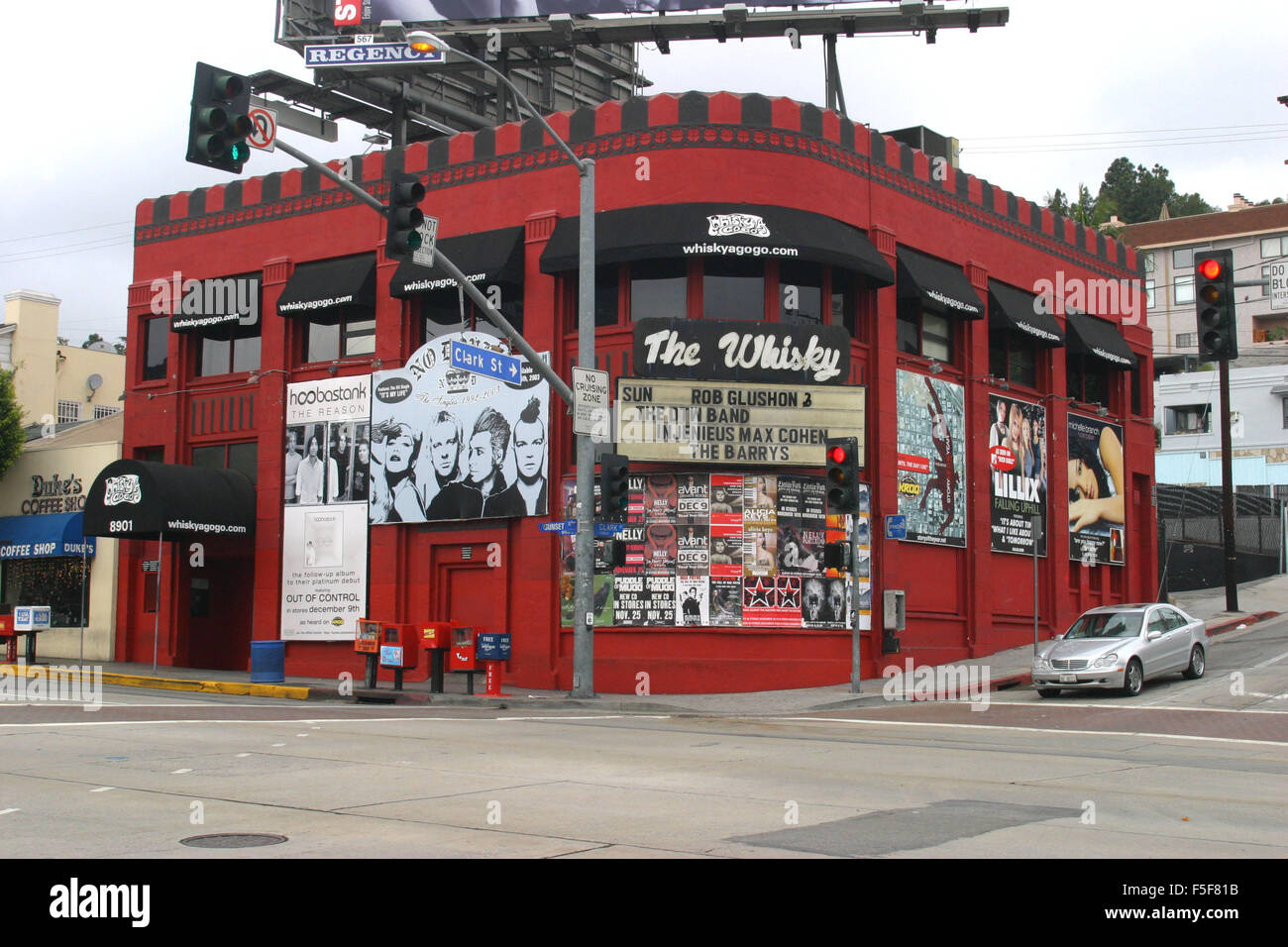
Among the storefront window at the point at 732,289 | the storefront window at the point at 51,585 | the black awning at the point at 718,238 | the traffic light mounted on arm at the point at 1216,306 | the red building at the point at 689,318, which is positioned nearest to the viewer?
the traffic light mounted on arm at the point at 1216,306

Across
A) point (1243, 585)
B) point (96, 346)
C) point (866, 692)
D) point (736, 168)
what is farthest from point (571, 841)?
point (96, 346)

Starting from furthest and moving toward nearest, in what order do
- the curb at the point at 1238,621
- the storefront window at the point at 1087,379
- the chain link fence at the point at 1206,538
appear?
the chain link fence at the point at 1206,538 → the storefront window at the point at 1087,379 → the curb at the point at 1238,621

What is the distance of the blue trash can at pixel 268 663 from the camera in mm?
27062

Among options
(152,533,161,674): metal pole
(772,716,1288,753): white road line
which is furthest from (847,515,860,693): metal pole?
(152,533,161,674): metal pole

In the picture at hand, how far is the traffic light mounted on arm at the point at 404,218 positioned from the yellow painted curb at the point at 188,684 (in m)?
11.6

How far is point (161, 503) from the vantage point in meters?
29.0

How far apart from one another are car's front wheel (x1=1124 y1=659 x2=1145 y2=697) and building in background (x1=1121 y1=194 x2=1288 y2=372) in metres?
48.8

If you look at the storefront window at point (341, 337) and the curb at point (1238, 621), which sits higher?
the storefront window at point (341, 337)

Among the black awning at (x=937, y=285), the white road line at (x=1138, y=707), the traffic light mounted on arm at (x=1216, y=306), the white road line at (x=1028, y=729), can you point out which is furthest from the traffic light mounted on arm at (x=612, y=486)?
the traffic light mounted on arm at (x=1216, y=306)

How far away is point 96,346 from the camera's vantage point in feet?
246

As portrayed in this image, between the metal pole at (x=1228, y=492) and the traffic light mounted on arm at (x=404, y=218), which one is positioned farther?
the metal pole at (x=1228, y=492)

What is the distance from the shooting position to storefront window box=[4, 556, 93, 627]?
114 ft

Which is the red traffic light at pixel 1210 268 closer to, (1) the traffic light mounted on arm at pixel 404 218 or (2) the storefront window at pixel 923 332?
(2) the storefront window at pixel 923 332

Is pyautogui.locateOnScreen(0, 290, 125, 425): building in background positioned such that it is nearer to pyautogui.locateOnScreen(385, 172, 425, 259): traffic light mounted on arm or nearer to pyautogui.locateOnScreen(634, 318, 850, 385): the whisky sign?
pyautogui.locateOnScreen(634, 318, 850, 385): the whisky sign
